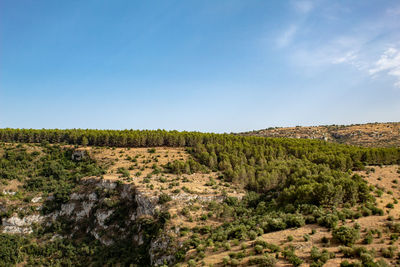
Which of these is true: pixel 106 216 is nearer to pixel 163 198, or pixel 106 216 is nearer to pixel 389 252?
pixel 163 198

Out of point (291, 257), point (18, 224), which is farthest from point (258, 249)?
point (18, 224)

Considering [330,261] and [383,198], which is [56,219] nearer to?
[330,261]

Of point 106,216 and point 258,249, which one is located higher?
point 258,249

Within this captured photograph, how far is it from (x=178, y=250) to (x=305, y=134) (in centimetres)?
14130

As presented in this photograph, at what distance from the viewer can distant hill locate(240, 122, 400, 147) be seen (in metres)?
117

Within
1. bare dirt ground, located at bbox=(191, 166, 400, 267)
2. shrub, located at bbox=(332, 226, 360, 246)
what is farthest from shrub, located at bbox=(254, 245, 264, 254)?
shrub, located at bbox=(332, 226, 360, 246)

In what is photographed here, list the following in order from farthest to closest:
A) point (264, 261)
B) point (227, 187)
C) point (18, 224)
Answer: point (227, 187) < point (18, 224) < point (264, 261)

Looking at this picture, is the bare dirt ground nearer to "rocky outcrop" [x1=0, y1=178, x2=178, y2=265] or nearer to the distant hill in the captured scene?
"rocky outcrop" [x1=0, y1=178, x2=178, y2=265]

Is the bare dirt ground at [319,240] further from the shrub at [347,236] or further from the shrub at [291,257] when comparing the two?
the shrub at [347,236]

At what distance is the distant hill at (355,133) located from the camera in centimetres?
11726

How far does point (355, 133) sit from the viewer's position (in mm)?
138375

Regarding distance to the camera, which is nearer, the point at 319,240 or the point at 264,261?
the point at 264,261

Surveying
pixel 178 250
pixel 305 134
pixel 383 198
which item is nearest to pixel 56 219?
pixel 178 250

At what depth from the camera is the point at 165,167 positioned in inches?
3054
